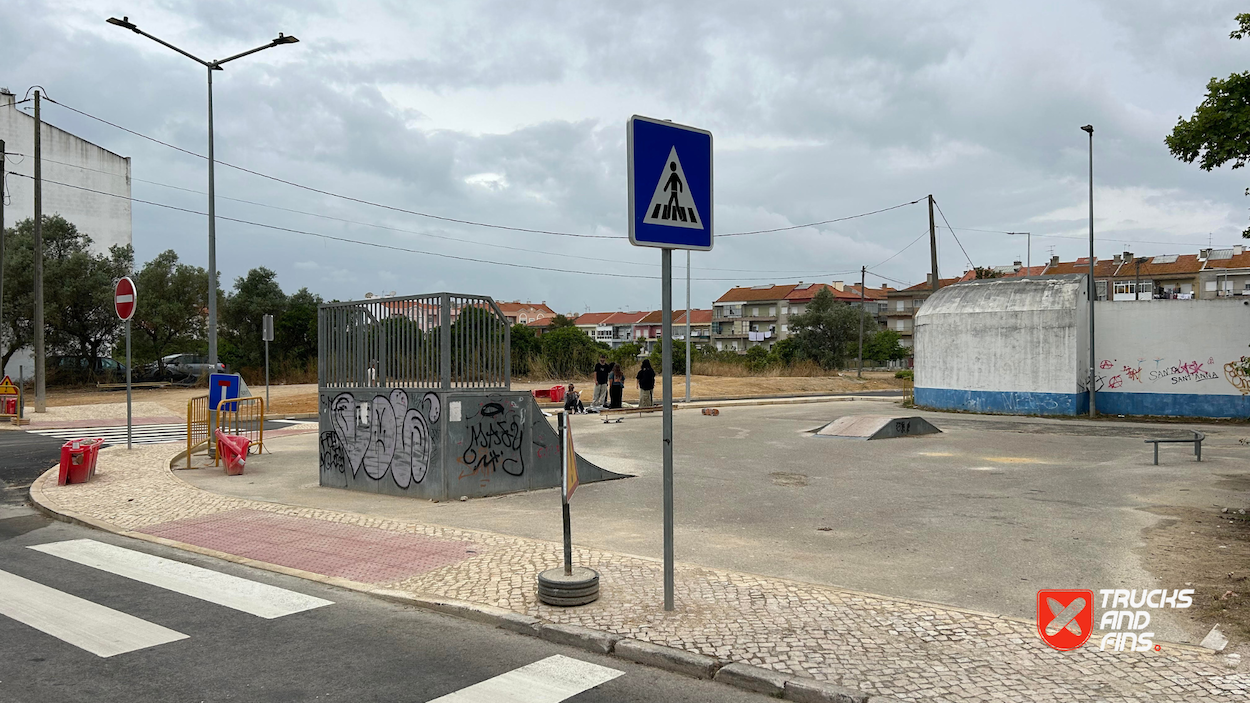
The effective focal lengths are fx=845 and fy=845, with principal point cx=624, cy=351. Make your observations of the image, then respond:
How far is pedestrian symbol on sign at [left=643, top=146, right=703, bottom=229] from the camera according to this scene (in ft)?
17.4

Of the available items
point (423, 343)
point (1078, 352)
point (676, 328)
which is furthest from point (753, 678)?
point (676, 328)

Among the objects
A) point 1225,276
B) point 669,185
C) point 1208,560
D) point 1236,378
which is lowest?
point 1208,560

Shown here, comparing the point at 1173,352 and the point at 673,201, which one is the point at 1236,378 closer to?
the point at 1173,352

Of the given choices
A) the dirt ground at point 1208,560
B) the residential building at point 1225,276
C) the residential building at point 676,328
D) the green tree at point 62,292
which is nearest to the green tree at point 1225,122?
the dirt ground at point 1208,560

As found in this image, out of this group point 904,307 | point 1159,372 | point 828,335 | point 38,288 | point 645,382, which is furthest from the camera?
point 904,307

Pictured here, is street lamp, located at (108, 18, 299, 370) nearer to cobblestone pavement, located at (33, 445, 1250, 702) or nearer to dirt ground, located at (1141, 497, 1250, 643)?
cobblestone pavement, located at (33, 445, 1250, 702)

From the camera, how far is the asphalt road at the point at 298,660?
434 cm

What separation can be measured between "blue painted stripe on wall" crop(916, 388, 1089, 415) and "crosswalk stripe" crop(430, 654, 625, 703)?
2522 centimetres

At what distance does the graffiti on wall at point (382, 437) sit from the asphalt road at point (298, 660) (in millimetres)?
4098

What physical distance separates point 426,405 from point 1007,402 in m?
22.4

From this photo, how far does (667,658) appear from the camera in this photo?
4730 millimetres

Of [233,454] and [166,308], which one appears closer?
[233,454]

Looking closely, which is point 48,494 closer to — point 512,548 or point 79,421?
point 512,548

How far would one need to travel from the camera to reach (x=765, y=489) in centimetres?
1152
